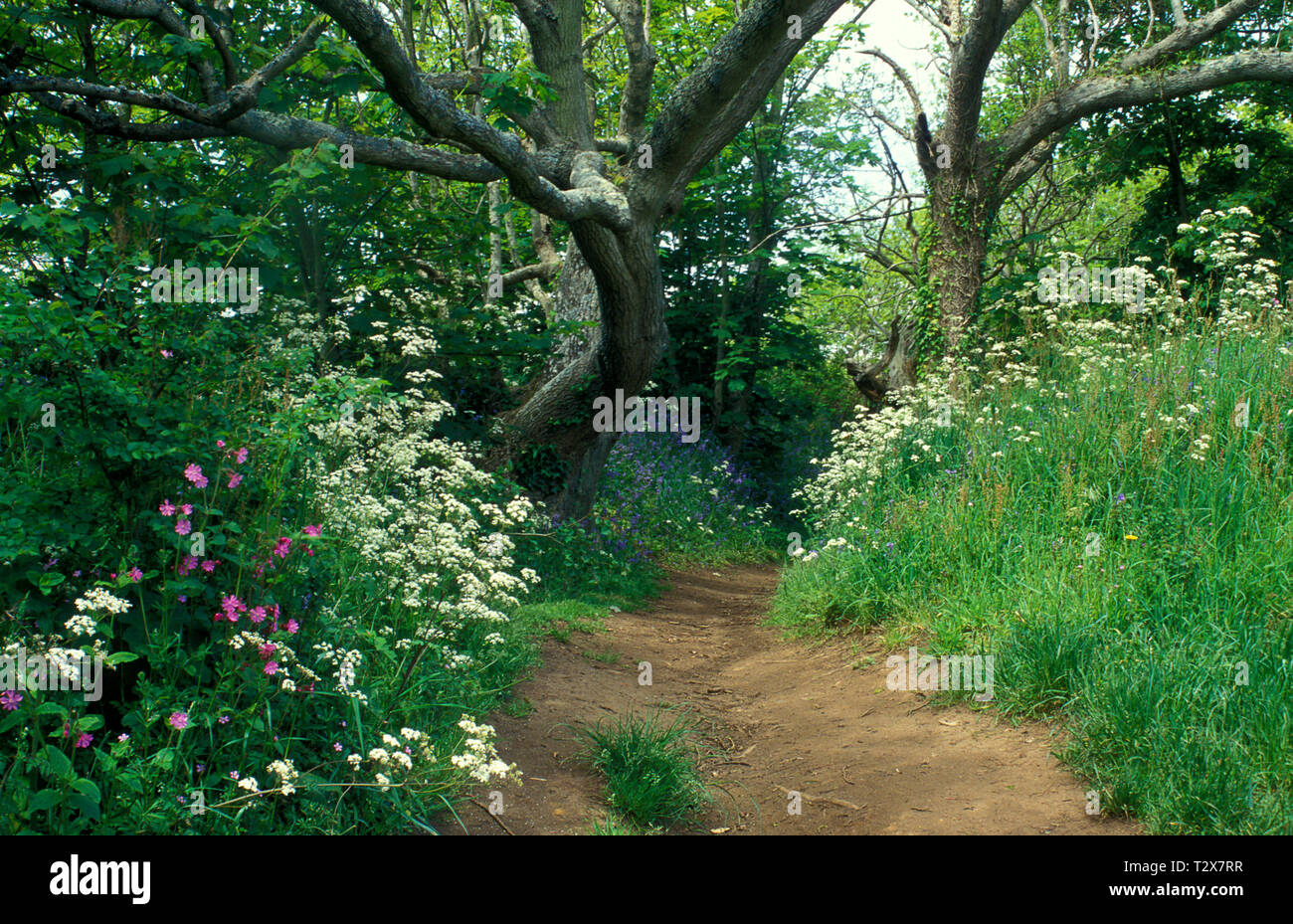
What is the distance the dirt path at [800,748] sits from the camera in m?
3.95

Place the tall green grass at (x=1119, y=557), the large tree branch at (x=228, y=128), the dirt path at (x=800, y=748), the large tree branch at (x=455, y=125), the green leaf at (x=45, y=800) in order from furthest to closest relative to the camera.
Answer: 1. the large tree branch at (x=455, y=125)
2. the large tree branch at (x=228, y=128)
3. the dirt path at (x=800, y=748)
4. the tall green grass at (x=1119, y=557)
5. the green leaf at (x=45, y=800)

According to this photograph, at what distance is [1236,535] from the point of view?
Result: 515 centimetres

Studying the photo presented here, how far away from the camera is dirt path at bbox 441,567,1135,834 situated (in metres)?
3.95

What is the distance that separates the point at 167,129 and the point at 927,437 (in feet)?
21.4

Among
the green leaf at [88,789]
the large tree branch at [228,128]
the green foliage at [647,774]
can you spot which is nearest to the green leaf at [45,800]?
the green leaf at [88,789]

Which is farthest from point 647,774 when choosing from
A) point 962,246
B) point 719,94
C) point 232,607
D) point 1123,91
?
point 1123,91

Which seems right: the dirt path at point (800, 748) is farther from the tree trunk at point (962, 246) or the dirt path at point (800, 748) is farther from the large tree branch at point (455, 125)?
the tree trunk at point (962, 246)

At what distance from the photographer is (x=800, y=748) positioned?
5.21 m

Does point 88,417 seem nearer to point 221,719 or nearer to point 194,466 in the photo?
point 194,466

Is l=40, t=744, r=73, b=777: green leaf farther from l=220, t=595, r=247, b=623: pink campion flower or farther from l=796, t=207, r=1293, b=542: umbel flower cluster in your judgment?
l=796, t=207, r=1293, b=542: umbel flower cluster

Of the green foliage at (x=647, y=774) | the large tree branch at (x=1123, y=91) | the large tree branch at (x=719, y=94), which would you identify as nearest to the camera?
the green foliage at (x=647, y=774)

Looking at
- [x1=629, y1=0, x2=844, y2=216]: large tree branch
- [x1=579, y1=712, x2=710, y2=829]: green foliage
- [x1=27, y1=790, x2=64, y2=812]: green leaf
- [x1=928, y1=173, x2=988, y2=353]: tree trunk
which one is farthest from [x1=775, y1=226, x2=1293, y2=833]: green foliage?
[x1=27, y1=790, x2=64, y2=812]: green leaf

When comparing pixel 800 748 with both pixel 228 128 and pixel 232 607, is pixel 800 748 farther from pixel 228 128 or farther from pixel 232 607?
pixel 228 128
